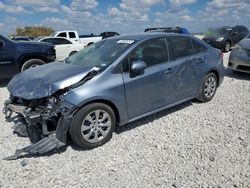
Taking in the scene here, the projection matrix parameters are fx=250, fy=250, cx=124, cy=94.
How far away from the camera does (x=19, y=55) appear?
754 cm

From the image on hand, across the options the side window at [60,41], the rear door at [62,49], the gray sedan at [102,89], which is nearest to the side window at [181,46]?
the gray sedan at [102,89]

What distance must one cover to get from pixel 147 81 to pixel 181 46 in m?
1.27

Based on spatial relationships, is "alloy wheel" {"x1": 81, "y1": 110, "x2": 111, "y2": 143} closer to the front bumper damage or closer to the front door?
the front bumper damage

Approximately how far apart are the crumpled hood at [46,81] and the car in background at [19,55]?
3538 millimetres

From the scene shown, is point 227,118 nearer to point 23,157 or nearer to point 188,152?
point 188,152

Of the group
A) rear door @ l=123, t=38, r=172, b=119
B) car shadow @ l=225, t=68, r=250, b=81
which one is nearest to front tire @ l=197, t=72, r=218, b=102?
rear door @ l=123, t=38, r=172, b=119

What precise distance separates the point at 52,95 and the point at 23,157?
3.18 feet

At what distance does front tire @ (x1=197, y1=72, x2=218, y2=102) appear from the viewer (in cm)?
532

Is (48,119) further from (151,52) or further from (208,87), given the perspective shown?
(208,87)

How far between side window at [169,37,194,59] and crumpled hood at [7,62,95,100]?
174 cm

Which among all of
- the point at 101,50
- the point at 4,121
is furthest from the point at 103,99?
the point at 4,121

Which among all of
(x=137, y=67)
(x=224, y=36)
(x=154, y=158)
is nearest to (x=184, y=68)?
(x=137, y=67)

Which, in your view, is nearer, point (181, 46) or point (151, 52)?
point (151, 52)

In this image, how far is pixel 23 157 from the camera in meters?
3.54
